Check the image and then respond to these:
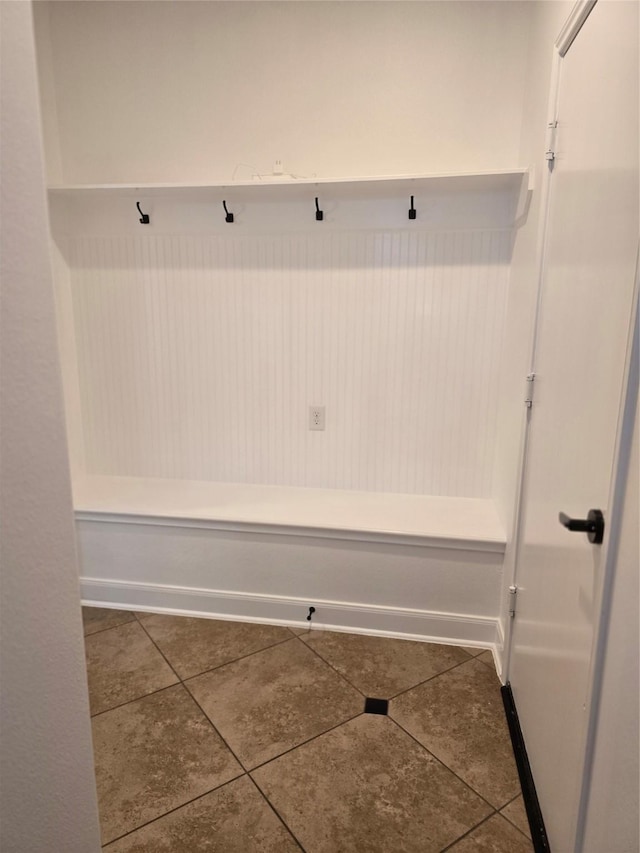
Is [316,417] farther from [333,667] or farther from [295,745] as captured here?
[295,745]

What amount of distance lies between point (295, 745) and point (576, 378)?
4.83ft

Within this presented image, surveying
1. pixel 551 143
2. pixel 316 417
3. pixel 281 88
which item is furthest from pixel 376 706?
pixel 281 88

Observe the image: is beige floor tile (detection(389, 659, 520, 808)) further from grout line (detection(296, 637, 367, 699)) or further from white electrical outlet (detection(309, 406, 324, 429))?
white electrical outlet (detection(309, 406, 324, 429))

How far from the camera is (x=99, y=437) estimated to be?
2.91 meters

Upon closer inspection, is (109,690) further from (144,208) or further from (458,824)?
(144,208)

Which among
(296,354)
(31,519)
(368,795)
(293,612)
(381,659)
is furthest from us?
(296,354)

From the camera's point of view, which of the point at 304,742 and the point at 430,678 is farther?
the point at 430,678

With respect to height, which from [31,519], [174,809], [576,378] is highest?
[576,378]

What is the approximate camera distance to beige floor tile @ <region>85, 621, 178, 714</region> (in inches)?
77.2

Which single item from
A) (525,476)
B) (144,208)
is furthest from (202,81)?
(525,476)

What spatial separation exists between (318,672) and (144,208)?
7.81 feet

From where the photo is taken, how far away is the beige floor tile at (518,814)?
1.44 meters

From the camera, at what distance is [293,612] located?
2410 millimetres

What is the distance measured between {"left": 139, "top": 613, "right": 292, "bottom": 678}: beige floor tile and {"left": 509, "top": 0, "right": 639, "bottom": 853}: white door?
3.76 ft
